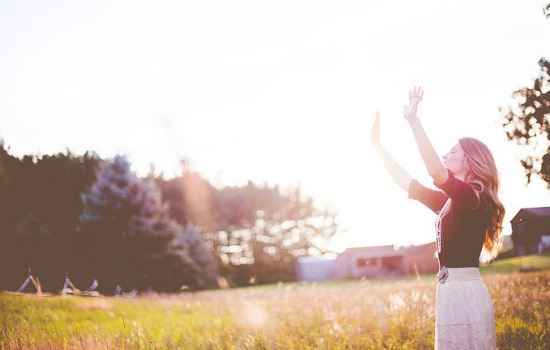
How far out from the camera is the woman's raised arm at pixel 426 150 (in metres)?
2.39

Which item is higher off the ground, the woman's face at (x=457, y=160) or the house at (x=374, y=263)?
the woman's face at (x=457, y=160)

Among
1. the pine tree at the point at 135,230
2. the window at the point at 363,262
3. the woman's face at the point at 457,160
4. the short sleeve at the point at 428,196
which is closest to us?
the woman's face at the point at 457,160

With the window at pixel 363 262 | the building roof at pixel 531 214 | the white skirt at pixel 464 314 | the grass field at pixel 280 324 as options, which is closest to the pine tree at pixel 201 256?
the window at pixel 363 262

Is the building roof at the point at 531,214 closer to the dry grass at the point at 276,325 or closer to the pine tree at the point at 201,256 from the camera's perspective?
the dry grass at the point at 276,325

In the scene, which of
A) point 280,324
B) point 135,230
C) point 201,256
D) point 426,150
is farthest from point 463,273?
point 201,256

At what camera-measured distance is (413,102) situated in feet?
8.55

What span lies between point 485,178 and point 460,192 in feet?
1.33

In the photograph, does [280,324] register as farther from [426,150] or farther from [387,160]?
[426,150]

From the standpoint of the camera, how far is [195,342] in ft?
20.3

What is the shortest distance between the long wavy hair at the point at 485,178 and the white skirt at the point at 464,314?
13.4 inches

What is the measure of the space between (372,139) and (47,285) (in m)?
7.12

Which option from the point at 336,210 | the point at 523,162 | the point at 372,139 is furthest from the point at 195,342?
the point at 336,210

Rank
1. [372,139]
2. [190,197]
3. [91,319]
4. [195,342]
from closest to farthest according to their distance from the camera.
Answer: [372,139] → [195,342] → [91,319] → [190,197]

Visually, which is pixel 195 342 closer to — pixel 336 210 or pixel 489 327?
pixel 489 327
